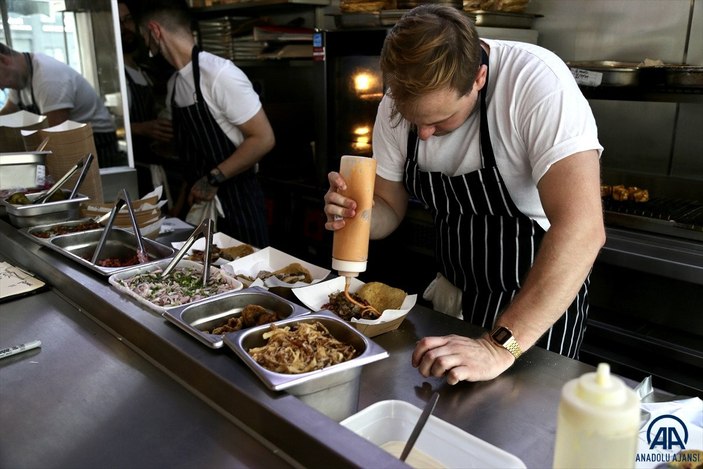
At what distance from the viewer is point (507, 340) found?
58.4 inches

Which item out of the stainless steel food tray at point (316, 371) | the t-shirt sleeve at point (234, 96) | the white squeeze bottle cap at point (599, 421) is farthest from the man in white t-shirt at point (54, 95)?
the white squeeze bottle cap at point (599, 421)

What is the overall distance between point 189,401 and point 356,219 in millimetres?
605

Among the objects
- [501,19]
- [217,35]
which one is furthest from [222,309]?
[217,35]

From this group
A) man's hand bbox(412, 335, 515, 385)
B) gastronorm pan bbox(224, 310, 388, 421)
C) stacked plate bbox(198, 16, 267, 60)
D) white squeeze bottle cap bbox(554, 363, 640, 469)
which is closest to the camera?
white squeeze bottle cap bbox(554, 363, 640, 469)

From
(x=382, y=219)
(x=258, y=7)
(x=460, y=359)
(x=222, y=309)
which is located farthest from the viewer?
(x=258, y=7)

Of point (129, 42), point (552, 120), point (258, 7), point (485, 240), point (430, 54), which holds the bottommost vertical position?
point (485, 240)

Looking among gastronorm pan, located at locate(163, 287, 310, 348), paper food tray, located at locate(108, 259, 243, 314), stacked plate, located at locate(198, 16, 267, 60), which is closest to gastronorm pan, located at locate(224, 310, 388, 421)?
gastronorm pan, located at locate(163, 287, 310, 348)

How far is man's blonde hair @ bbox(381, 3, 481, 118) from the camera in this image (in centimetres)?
152

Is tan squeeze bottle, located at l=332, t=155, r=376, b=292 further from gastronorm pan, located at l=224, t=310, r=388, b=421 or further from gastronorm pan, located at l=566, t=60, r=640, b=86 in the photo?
gastronorm pan, located at l=566, t=60, r=640, b=86

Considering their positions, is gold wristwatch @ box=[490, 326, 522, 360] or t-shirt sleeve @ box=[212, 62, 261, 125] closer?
gold wristwatch @ box=[490, 326, 522, 360]

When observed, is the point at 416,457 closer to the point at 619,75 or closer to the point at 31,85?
the point at 619,75

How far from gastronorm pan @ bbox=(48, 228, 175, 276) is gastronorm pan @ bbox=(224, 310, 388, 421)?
0.82m

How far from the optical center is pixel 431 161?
6.61 feet

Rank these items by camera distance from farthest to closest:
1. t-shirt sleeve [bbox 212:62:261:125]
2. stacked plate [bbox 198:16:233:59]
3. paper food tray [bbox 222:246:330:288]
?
stacked plate [bbox 198:16:233:59]
t-shirt sleeve [bbox 212:62:261:125]
paper food tray [bbox 222:246:330:288]
